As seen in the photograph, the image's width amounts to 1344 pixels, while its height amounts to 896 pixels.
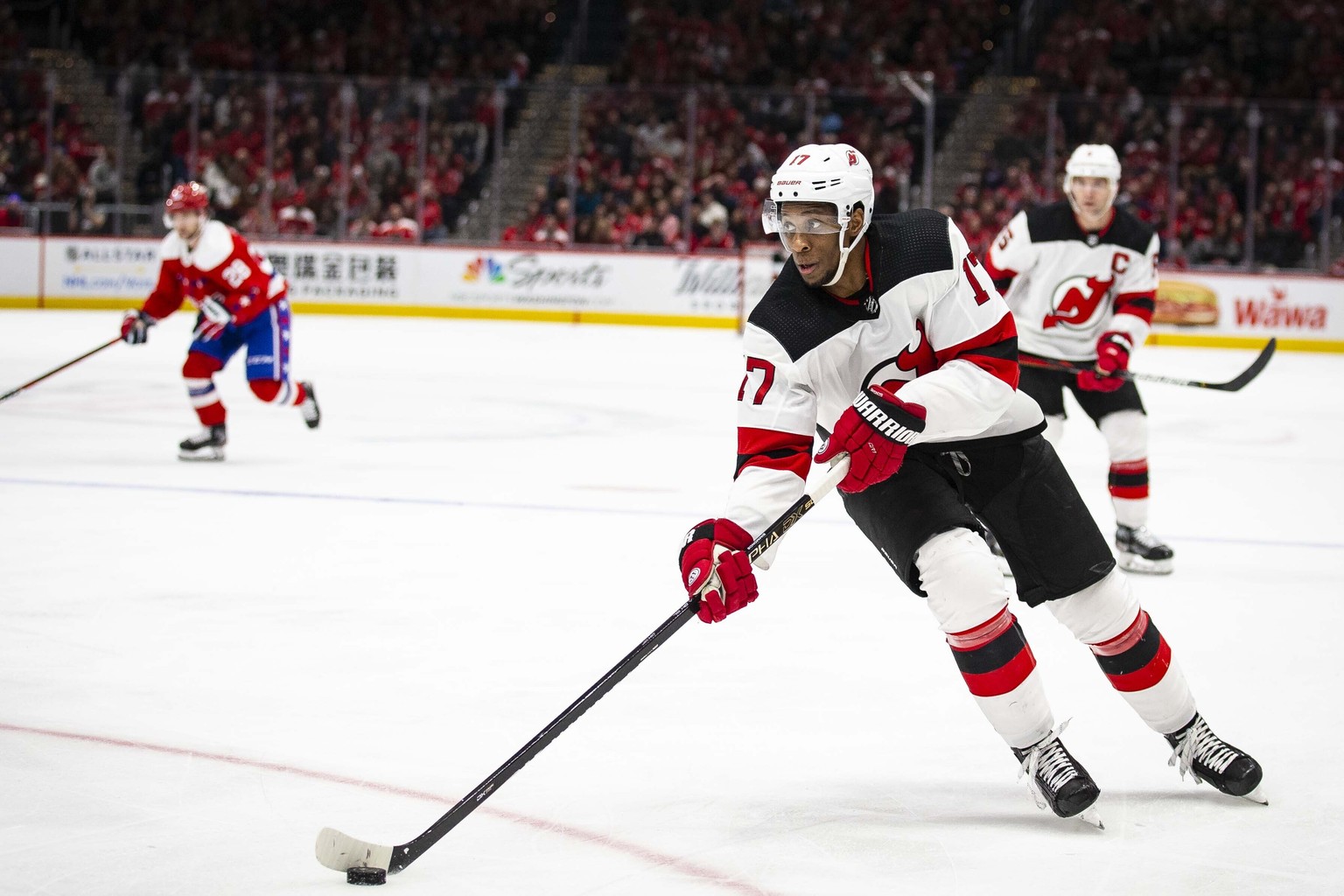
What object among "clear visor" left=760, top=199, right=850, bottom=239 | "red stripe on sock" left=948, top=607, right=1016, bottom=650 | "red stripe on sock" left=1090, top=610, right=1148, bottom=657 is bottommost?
"red stripe on sock" left=1090, top=610, right=1148, bottom=657

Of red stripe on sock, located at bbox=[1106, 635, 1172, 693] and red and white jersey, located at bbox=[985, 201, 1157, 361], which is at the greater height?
red and white jersey, located at bbox=[985, 201, 1157, 361]

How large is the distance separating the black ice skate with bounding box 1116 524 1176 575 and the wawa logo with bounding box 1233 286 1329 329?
29.1 feet

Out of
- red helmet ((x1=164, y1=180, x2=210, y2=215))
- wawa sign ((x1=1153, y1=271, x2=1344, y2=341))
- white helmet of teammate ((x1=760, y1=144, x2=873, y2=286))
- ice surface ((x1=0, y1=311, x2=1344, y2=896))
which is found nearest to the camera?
ice surface ((x1=0, y1=311, x2=1344, y2=896))

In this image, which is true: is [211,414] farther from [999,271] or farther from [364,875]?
[364,875]

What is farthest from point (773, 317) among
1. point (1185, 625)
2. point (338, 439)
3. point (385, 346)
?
point (385, 346)

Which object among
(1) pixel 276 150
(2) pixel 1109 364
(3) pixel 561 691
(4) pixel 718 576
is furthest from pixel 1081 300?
(1) pixel 276 150

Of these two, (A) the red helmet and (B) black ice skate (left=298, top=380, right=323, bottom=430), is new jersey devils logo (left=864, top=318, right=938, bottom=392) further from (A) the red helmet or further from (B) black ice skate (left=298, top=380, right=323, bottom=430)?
(B) black ice skate (left=298, top=380, right=323, bottom=430)

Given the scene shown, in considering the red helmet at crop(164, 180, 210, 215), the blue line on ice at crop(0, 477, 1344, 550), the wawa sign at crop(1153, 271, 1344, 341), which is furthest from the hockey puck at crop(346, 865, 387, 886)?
the wawa sign at crop(1153, 271, 1344, 341)

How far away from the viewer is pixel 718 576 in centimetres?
245

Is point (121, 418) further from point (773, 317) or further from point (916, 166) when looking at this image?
point (916, 166)

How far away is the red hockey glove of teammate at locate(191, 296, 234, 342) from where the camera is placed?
6602 millimetres

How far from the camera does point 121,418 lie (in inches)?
302

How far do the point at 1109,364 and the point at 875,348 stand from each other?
7.34 ft

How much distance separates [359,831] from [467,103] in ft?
42.6
